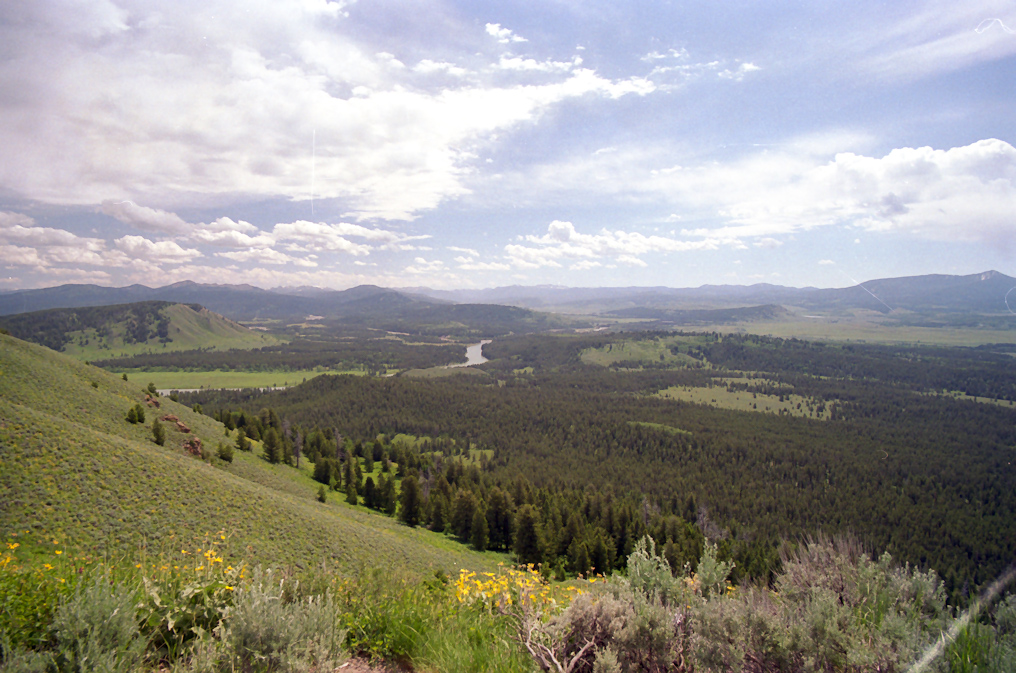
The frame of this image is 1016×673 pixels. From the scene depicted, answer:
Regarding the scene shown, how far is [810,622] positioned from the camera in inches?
245

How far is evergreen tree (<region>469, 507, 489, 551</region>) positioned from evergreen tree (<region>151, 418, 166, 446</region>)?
1429 inches

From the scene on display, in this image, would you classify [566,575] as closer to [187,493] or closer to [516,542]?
[516,542]

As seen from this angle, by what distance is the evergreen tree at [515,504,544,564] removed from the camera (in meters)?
53.4

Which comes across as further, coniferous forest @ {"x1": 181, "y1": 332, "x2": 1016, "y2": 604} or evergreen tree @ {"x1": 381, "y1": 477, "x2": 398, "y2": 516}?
evergreen tree @ {"x1": 381, "y1": 477, "x2": 398, "y2": 516}

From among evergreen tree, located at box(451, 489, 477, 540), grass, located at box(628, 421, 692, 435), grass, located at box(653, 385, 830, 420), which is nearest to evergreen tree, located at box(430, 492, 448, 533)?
evergreen tree, located at box(451, 489, 477, 540)

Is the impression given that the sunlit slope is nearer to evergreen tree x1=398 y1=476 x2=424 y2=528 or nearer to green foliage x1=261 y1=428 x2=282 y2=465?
evergreen tree x1=398 y1=476 x2=424 y2=528

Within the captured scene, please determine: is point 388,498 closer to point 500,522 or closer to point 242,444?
point 500,522

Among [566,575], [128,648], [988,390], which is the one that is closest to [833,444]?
[566,575]

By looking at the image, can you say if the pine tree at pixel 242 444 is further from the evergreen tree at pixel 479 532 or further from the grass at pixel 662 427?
the grass at pixel 662 427

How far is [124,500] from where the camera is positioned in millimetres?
25156

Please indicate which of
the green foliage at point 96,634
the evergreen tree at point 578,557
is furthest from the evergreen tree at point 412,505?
the green foliage at point 96,634

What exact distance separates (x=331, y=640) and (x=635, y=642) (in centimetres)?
446

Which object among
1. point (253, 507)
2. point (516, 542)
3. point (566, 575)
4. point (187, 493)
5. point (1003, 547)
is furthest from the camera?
point (1003, 547)

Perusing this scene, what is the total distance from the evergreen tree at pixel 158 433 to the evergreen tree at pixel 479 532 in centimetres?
3629
